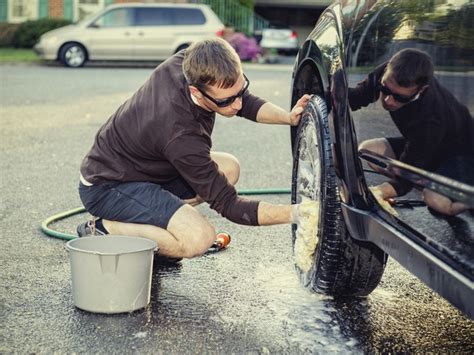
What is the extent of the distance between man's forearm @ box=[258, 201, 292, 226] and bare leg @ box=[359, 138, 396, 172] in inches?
23.2

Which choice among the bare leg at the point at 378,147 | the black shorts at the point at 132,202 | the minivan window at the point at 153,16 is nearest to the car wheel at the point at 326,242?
the bare leg at the point at 378,147

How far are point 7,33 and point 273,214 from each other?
26283 millimetres

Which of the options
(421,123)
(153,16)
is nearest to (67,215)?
(421,123)

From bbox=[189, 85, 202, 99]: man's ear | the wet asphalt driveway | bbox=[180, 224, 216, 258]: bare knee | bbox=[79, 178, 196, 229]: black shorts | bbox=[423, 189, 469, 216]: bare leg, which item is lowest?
the wet asphalt driveway

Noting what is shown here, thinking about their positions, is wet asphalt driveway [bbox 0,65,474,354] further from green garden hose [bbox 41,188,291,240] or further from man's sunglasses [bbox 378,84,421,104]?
man's sunglasses [bbox 378,84,421,104]

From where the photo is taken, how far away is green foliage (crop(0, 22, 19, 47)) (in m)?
28.7

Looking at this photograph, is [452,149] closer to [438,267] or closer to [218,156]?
[438,267]

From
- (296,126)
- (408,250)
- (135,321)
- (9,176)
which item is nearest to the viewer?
(408,250)

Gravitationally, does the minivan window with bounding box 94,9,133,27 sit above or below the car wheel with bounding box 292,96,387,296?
above

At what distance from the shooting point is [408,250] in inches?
118

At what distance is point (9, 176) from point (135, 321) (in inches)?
139

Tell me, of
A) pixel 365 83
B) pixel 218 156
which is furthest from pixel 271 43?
pixel 365 83

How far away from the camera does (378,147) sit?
3.28 meters

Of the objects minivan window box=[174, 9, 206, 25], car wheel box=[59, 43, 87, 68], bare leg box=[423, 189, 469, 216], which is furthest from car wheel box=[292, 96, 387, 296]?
minivan window box=[174, 9, 206, 25]
